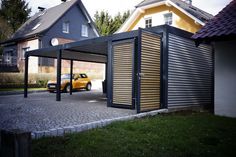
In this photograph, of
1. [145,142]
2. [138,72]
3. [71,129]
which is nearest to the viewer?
[145,142]

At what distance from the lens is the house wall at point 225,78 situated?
8.80 meters

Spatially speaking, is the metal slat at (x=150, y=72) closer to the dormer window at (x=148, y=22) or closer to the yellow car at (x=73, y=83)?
the yellow car at (x=73, y=83)

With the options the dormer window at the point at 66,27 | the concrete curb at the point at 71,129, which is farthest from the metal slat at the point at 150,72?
the dormer window at the point at 66,27

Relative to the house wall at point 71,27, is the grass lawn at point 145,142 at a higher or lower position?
lower

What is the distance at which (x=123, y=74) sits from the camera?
10.1 meters

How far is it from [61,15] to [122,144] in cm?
2672

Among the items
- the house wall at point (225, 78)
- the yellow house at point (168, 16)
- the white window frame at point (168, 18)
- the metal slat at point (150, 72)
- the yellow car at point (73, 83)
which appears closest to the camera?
the house wall at point (225, 78)

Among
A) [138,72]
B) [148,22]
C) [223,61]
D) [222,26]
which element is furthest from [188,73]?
[148,22]

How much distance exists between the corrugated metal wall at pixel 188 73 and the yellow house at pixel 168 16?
652cm

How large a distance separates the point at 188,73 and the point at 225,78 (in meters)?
2.12

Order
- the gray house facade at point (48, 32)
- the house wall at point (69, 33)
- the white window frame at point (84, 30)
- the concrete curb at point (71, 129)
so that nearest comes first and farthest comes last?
the concrete curb at point (71, 129) < the gray house facade at point (48, 32) < the house wall at point (69, 33) < the white window frame at point (84, 30)

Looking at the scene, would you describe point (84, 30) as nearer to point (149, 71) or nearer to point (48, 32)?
point (48, 32)

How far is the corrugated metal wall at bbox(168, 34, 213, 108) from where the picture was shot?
1007cm

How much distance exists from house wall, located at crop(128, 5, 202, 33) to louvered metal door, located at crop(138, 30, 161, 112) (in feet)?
33.2
